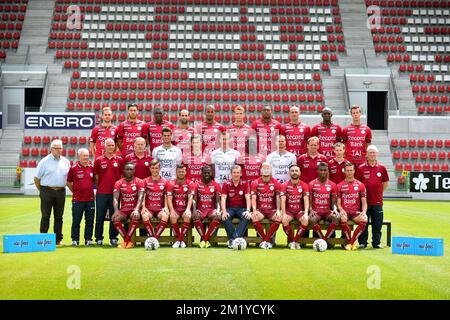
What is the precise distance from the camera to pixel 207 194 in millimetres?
12945

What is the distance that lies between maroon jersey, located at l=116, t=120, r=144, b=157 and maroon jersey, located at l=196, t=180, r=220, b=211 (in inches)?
72.7

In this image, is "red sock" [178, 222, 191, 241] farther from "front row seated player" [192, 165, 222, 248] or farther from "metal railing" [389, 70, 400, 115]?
"metal railing" [389, 70, 400, 115]

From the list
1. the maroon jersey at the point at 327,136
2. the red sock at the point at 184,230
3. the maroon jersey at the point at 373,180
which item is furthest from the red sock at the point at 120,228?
the maroon jersey at the point at 373,180

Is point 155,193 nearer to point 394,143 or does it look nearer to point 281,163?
point 281,163

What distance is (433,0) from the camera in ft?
145

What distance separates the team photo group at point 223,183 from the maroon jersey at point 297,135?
2 centimetres

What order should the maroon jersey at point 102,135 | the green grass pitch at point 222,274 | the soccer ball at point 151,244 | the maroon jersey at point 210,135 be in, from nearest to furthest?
the green grass pitch at point 222,274
the soccer ball at point 151,244
the maroon jersey at point 210,135
the maroon jersey at point 102,135

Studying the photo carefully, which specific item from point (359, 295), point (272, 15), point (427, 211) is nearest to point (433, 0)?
point (272, 15)

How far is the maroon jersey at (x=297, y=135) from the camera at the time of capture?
13.8 m

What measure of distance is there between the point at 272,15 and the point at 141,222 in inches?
1312

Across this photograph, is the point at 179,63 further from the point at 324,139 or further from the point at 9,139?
the point at 324,139

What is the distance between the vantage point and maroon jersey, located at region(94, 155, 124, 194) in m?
13.0

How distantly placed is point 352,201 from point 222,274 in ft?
14.0

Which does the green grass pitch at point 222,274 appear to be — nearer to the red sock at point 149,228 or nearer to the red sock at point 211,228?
the red sock at point 149,228
